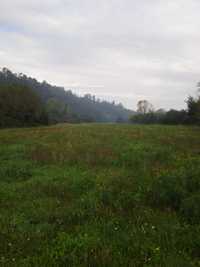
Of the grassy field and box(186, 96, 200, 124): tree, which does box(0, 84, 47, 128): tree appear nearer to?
box(186, 96, 200, 124): tree

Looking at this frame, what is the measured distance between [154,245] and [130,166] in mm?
7102

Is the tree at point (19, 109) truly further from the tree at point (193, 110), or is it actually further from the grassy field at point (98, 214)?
the grassy field at point (98, 214)

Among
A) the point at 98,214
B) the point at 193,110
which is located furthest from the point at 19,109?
the point at 98,214

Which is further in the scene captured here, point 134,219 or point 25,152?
point 25,152

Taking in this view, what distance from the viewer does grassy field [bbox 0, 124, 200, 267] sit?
4.69 metres

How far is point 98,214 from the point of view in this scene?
6555 millimetres

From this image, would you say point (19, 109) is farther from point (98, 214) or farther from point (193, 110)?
point (98, 214)

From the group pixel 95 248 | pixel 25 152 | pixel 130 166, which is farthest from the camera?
pixel 25 152

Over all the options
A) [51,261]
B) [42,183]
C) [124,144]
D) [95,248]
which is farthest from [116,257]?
[124,144]

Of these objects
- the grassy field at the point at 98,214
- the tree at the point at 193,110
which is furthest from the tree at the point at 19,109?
the grassy field at the point at 98,214

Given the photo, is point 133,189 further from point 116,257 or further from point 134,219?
point 116,257

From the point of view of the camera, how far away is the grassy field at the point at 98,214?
469 centimetres

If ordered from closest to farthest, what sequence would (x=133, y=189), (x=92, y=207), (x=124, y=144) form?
(x=92, y=207) < (x=133, y=189) < (x=124, y=144)

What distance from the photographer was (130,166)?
12.0m
